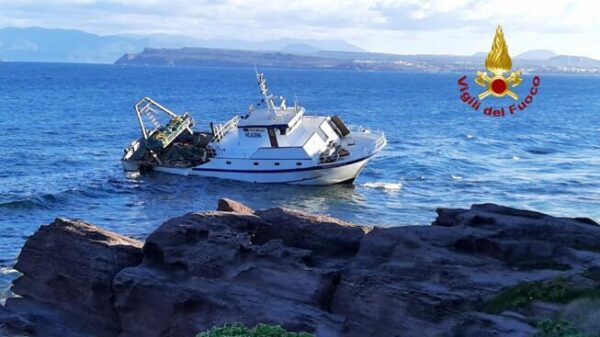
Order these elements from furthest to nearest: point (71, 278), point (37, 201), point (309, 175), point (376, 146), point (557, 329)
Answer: point (376, 146), point (309, 175), point (37, 201), point (71, 278), point (557, 329)

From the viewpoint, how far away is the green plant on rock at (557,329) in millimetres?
16500

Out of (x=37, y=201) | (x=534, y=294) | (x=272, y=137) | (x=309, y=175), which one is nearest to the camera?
(x=534, y=294)

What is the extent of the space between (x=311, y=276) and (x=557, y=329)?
789 cm

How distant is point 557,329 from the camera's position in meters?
16.9

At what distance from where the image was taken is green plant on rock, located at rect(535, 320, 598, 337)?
650 inches

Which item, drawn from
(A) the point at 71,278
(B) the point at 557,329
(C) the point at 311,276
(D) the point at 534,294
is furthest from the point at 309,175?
(B) the point at 557,329

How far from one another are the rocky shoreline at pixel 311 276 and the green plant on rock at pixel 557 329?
3.72 ft

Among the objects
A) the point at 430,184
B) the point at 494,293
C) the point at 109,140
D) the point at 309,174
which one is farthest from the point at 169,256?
the point at 109,140

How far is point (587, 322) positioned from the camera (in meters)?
18.3

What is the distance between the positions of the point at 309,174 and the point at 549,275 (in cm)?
3231

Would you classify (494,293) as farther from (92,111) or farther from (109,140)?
(92,111)

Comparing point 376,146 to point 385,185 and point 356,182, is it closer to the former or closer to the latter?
point 385,185

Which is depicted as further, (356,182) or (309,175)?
(356,182)

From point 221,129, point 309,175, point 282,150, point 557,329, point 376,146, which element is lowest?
point 309,175
